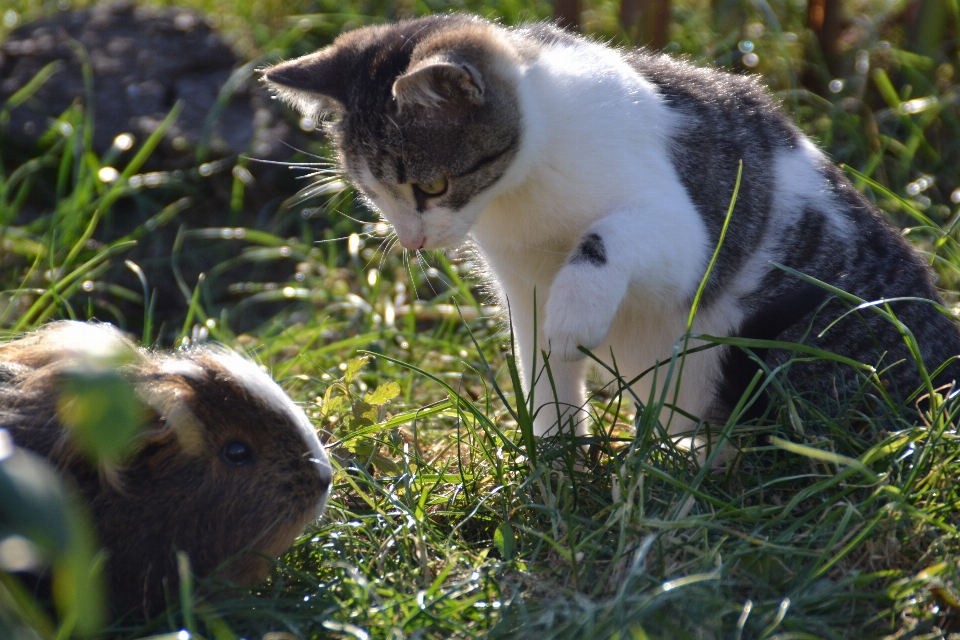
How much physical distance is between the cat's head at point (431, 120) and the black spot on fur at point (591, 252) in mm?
333

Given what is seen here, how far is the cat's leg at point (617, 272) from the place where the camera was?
7.27 feet

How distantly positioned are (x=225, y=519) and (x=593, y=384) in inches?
68.0

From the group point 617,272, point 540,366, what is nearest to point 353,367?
point 540,366

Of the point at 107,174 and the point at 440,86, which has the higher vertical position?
the point at 440,86

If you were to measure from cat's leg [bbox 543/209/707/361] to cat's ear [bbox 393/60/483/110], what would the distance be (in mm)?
483

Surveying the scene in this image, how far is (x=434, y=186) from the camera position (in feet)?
8.29

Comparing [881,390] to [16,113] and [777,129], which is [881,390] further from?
[16,113]

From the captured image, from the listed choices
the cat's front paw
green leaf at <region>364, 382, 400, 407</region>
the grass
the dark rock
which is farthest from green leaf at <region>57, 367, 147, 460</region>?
the dark rock

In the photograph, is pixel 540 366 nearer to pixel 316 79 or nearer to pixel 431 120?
pixel 431 120

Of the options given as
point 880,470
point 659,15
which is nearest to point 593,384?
point 880,470

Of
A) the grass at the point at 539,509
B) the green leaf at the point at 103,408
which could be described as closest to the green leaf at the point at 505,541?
the grass at the point at 539,509

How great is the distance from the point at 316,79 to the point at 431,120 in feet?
1.45

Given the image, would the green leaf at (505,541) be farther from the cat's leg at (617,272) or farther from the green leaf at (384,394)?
the green leaf at (384,394)

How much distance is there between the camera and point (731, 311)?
260 centimetres
